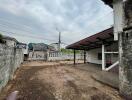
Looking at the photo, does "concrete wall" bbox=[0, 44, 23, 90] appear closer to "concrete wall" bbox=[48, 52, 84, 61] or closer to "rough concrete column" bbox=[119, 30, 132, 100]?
"rough concrete column" bbox=[119, 30, 132, 100]

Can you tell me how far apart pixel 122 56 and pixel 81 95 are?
2.32 m

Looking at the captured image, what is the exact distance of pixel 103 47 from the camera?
9859mm

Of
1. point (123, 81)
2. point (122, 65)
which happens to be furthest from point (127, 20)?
point (123, 81)

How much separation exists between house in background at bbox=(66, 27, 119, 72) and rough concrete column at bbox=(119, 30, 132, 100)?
290 cm

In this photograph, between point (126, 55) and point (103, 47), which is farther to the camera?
point (103, 47)

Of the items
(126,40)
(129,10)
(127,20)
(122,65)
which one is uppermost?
(129,10)

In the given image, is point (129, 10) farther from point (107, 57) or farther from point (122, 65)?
point (107, 57)

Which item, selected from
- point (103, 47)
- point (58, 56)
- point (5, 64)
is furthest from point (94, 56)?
point (5, 64)

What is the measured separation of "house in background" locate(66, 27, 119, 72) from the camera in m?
8.62

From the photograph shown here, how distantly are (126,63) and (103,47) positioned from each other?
5.36 m

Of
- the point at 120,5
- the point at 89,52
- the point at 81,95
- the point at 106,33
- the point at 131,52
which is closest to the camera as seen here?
the point at 131,52

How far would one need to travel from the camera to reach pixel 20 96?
447cm

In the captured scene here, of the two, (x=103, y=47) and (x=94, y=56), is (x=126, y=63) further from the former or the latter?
(x=94, y=56)

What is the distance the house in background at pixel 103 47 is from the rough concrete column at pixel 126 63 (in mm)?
2899
